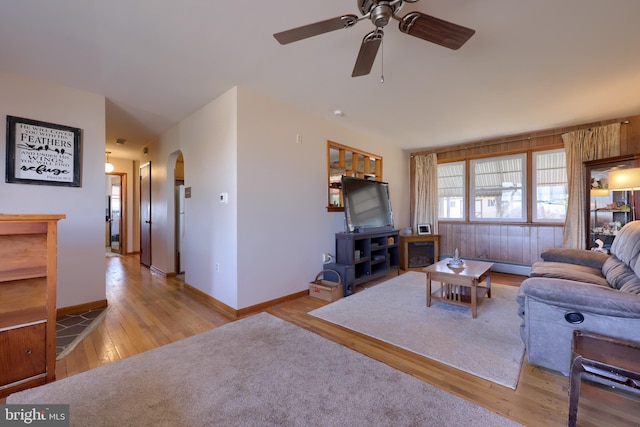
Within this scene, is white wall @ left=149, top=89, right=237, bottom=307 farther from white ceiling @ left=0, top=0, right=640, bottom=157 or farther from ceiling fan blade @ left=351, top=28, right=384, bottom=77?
ceiling fan blade @ left=351, top=28, right=384, bottom=77

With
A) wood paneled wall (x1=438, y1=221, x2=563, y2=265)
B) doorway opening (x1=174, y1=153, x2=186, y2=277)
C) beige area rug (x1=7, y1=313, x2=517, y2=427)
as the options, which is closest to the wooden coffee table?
beige area rug (x1=7, y1=313, x2=517, y2=427)

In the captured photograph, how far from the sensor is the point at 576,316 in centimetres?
170

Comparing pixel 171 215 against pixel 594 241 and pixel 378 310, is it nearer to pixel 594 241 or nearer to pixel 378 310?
pixel 378 310

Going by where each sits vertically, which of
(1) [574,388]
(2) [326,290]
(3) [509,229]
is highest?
(3) [509,229]

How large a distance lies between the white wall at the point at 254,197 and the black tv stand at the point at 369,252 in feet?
1.13

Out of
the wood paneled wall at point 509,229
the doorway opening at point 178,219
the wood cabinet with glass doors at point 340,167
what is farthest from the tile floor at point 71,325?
the wood paneled wall at point 509,229

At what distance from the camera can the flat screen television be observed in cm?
384

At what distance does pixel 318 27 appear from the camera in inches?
58.7

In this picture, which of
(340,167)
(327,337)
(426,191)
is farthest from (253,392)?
(426,191)

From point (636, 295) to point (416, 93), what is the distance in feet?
8.21

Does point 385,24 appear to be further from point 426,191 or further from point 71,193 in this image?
point 426,191

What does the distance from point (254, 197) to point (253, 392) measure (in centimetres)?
195

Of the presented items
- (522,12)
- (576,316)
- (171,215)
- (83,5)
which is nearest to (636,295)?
(576,316)

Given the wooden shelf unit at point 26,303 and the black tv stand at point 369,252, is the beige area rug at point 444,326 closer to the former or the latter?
the black tv stand at point 369,252
